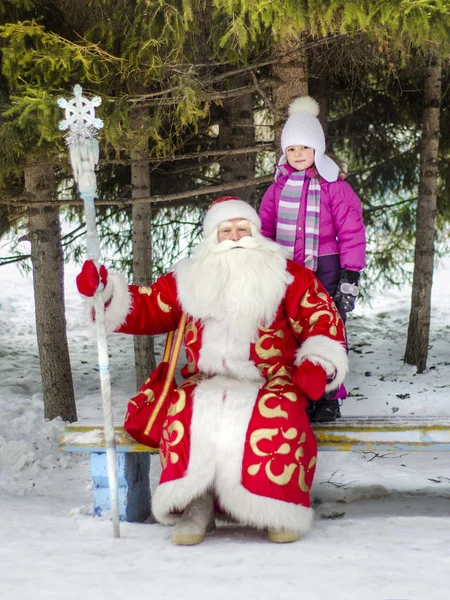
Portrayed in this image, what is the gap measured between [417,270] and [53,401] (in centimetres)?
418

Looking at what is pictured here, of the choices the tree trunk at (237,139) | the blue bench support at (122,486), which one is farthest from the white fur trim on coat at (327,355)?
the tree trunk at (237,139)

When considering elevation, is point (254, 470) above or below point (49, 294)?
below

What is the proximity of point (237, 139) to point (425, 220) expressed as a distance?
2.26 m

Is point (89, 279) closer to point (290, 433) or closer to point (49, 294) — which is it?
point (290, 433)

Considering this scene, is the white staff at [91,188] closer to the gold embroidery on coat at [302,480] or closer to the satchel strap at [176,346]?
the satchel strap at [176,346]

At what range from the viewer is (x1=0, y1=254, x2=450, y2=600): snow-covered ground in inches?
118

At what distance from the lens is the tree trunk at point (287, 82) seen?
18.5 feet

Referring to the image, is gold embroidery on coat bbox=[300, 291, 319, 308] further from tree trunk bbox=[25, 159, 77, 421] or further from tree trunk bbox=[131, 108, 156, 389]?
tree trunk bbox=[25, 159, 77, 421]

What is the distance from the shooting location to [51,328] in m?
6.67

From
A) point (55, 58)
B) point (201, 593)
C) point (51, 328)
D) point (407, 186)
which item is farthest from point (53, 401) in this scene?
point (407, 186)

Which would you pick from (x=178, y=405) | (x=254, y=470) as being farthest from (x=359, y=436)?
(x=178, y=405)

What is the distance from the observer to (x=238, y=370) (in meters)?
4.03

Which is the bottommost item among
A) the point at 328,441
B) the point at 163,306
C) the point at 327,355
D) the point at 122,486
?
the point at 122,486

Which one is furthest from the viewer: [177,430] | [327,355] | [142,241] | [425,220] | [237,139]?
[425,220]
